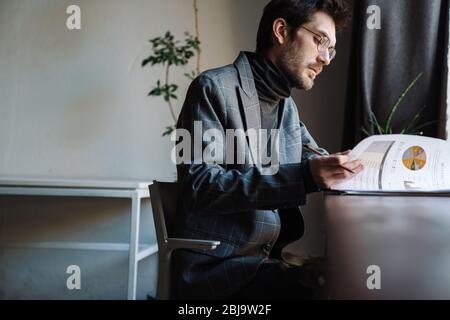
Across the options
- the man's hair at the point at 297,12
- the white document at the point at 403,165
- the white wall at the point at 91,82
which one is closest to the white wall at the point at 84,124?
the white wall at the point at 91,82

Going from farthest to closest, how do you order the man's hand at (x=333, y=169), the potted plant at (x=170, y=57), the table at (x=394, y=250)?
the potted plant at (x=170, y=57) → the man's hand at (x=333, y=169) → the table at (x=394, y=250)

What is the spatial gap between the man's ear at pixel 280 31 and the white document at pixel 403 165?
431 millimetres

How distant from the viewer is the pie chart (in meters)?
0.71

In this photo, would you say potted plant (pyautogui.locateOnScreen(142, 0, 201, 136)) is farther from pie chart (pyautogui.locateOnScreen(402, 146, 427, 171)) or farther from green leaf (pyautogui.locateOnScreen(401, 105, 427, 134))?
pie chart (pyautogui.locateOnScreen(402, 146, 427, 171))

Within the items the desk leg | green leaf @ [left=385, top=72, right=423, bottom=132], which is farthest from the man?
the desk leg

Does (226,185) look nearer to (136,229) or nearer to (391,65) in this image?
(136,229)

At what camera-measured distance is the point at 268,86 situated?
39.6 inches

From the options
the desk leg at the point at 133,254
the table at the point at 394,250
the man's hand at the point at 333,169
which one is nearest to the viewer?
the table at the point at 394,250

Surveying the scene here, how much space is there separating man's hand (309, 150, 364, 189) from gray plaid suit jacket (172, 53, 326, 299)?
23 millimetres

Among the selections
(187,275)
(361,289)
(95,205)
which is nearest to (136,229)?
(95,205)

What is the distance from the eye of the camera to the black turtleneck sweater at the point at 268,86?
1008 mm

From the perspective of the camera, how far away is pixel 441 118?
5.00 feet

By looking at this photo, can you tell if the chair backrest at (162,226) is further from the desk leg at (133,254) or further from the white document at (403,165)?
the desk leg at (133,254)

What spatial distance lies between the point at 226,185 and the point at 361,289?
0.93 ft
